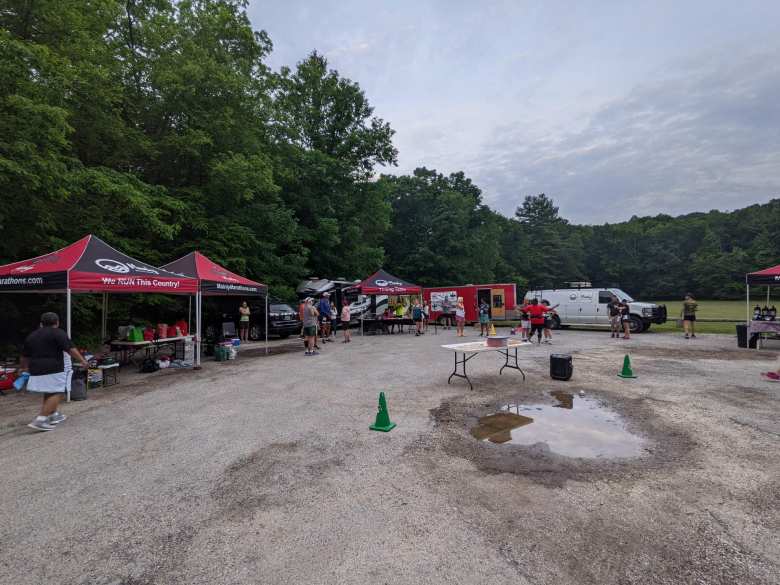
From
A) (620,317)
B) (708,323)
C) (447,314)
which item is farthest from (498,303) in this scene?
(708,323)

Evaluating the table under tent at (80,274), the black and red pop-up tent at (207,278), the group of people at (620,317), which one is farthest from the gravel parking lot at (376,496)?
the group of people at (620,317)

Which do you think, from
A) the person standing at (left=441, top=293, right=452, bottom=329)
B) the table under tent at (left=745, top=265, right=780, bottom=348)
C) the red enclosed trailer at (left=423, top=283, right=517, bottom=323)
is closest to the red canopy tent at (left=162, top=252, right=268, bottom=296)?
the person standing at (left=441, top=293, right=452, bottom=329)

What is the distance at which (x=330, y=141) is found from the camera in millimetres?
29703

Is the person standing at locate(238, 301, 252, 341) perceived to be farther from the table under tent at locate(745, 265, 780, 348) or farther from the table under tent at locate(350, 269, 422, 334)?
the table under tent at locate(745, 265, 780, 348)

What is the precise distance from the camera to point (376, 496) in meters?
3.65

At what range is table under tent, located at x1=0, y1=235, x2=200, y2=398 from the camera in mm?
7863

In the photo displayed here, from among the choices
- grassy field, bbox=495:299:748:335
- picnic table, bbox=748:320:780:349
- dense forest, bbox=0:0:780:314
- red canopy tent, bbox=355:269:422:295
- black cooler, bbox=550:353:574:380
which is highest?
dense forest, bbox=0:0:780:314

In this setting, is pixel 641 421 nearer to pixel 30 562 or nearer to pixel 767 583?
pixel 767 583

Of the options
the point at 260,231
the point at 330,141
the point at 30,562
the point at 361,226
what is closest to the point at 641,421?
the point at 30,562

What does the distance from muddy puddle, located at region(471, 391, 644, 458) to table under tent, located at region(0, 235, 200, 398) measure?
771 centimetres

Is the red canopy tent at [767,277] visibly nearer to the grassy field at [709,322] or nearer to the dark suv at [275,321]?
the grassy field at [709,322]

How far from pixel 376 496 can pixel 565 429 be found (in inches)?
122

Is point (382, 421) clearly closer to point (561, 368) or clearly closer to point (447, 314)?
point (561, 368)

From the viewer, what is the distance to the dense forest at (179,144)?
10516mm
